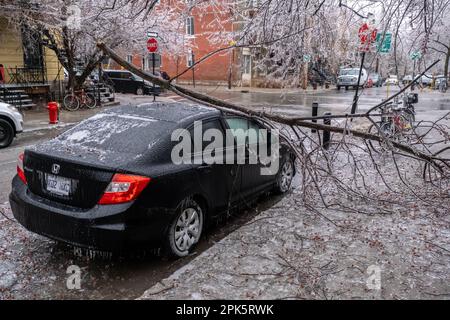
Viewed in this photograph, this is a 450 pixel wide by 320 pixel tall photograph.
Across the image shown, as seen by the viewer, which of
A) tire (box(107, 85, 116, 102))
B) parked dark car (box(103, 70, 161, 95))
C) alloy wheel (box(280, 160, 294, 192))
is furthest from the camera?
parked dark car (box(103, 70, 161, 95))

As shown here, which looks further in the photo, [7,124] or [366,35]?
[7,124]

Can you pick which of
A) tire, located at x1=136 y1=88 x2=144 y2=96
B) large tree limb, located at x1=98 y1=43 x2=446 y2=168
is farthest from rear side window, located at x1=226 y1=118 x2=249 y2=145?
tire, located at x1=136 y1=88 x2=144 y2=96

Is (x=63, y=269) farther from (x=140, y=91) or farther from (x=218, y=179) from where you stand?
(x=140, y=91)

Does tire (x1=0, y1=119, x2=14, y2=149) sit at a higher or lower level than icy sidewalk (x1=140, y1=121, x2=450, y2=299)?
higher

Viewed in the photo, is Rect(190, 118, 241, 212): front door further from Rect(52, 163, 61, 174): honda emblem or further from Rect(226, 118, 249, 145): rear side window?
Result: Rect(52, 163, 61, 174): honda emblem

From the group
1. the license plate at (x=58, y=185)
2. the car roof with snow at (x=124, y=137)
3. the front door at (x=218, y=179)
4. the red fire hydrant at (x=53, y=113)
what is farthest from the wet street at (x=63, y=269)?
the red fire hydrant at (x=53, y=113)

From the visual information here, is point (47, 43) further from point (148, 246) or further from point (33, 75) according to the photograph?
point (148, 246)

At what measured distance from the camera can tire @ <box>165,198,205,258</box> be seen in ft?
13.9

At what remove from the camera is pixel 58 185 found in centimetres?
404

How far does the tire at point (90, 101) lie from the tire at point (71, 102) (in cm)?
58

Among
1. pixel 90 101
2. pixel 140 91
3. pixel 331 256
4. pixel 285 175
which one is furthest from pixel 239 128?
pixel 140 91

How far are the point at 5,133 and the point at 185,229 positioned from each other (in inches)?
315

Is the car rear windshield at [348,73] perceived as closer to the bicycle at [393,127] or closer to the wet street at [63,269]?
the bicycle at [393,127]
